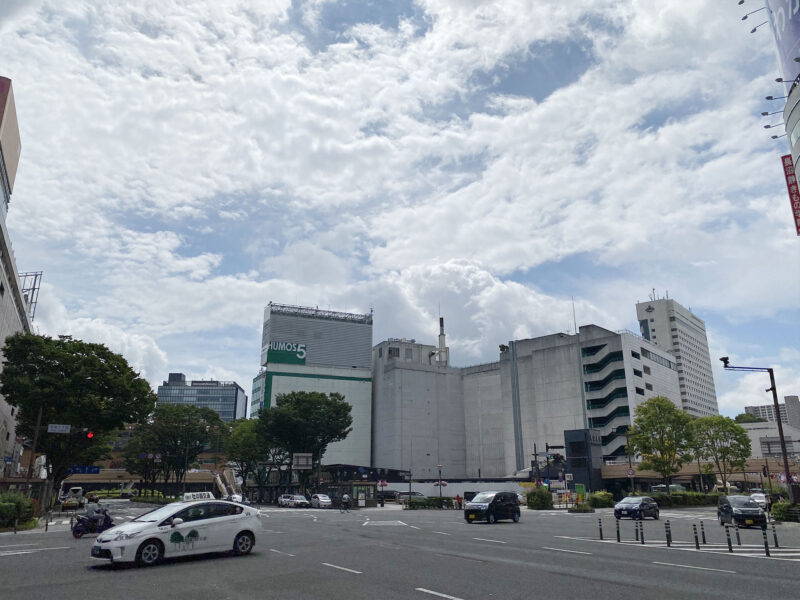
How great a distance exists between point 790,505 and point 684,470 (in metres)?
47.8

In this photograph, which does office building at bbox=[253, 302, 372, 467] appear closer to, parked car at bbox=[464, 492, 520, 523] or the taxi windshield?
parked car at bbox=[464, 492, 520, 523]

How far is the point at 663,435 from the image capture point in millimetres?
58062

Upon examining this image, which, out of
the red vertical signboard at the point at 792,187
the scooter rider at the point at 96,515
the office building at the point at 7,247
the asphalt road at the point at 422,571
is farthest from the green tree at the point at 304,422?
the red vertical signboard at the point at 792,187

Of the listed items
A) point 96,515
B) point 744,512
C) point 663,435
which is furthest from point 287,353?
point 744,512

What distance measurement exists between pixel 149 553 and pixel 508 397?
94.2 m

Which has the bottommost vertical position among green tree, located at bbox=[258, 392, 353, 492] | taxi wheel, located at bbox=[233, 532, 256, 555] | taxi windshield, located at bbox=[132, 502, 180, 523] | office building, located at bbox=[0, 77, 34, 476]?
taxi wheel, located at bbox=[233, 532, 256, 555]

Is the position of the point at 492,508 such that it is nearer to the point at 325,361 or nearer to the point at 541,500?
the point at 541,500

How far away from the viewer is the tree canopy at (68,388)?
136 ft

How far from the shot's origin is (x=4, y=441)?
179ft

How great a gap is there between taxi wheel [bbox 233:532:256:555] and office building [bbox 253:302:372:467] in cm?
10211

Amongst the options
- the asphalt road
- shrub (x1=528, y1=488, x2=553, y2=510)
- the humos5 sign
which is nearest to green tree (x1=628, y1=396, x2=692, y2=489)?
shrub (x1=528, y1=488, x2=553, y2=510)

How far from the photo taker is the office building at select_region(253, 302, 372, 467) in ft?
393

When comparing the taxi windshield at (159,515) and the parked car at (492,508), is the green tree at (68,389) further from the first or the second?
the taxi windshield at (159,515)

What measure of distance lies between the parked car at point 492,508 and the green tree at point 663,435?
2981 centimetres
